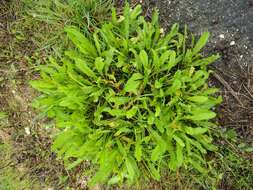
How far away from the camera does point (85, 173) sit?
254 cm

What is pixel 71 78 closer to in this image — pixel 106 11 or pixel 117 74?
pixel 117 74

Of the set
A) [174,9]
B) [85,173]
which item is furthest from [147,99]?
[85,173]

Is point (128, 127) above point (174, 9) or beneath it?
beneath

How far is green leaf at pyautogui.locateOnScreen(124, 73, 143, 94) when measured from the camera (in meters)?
1.96

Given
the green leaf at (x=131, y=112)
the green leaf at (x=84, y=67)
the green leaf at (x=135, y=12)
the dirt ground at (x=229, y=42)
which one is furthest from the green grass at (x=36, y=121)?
the green leaf at (x=131, y=112)

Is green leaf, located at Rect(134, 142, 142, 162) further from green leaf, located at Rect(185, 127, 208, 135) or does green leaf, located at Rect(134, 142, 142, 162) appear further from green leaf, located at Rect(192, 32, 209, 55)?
green leaf, located at Rect(192, 32, 209, 55)

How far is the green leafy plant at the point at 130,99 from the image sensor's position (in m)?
1.99

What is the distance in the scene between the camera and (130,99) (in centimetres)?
204

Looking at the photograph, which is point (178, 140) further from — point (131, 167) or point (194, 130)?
point (131, 167)

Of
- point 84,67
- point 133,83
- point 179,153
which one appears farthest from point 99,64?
point 179,153

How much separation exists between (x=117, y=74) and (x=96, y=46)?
7.3 inches

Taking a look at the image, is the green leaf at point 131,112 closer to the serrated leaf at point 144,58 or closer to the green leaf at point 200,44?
the serrated leaf at point 144,58

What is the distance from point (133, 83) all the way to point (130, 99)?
101mm

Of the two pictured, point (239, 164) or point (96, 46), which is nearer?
point (96, 46)
